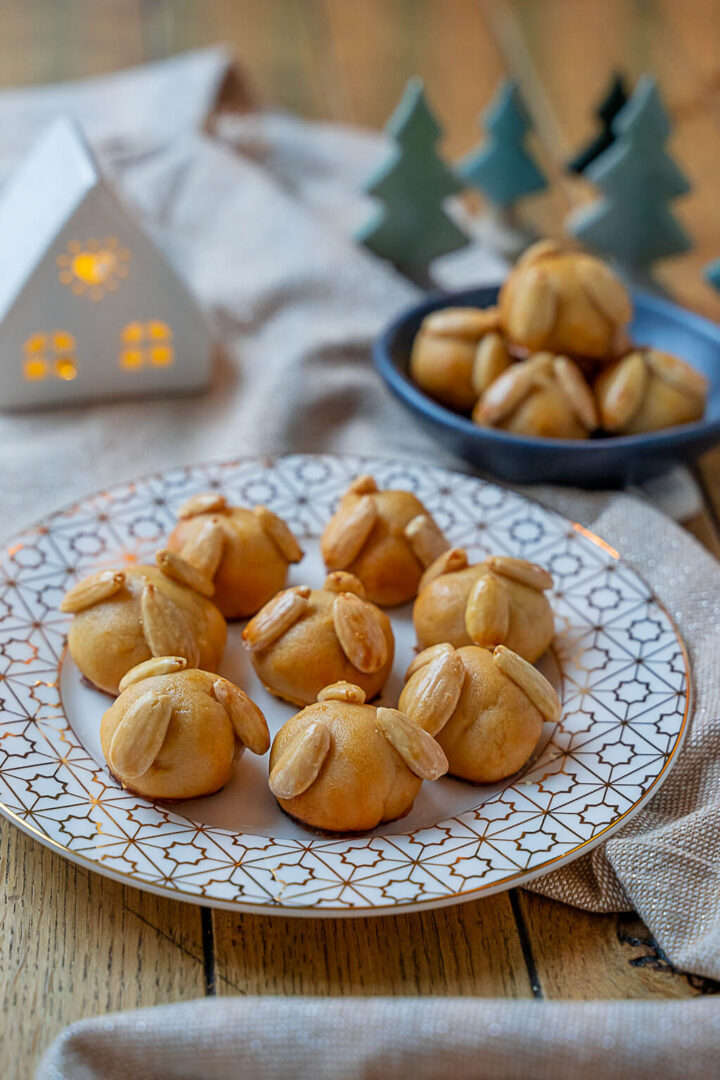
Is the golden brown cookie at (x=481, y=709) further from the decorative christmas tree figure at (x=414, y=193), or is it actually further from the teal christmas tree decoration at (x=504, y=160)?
the teal christmas tree decoration at (x=504, y=160)

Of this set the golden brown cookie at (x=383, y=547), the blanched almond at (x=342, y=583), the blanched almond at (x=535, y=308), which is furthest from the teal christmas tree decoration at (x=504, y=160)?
the blanched almond at (x=342, y=583)

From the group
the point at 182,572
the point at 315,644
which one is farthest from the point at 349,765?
the point at 182,572

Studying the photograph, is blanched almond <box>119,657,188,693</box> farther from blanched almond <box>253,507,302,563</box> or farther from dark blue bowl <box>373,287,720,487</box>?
dark blue bowl <box>373,287,720,487</box>

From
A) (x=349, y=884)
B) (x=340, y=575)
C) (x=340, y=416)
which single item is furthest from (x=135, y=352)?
(x=349, y=884)

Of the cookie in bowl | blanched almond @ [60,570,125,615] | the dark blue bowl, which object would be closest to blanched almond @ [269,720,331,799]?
the cookie in bowl

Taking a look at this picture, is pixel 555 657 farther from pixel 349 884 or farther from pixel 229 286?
pixel 229 286

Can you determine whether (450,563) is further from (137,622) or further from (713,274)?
(713,274)

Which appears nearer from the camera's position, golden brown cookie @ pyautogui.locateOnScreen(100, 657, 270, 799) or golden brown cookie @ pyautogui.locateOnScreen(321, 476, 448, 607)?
golden brown cookie @ pyautogui.locateOnScreen(100, 657, 270, 799)
